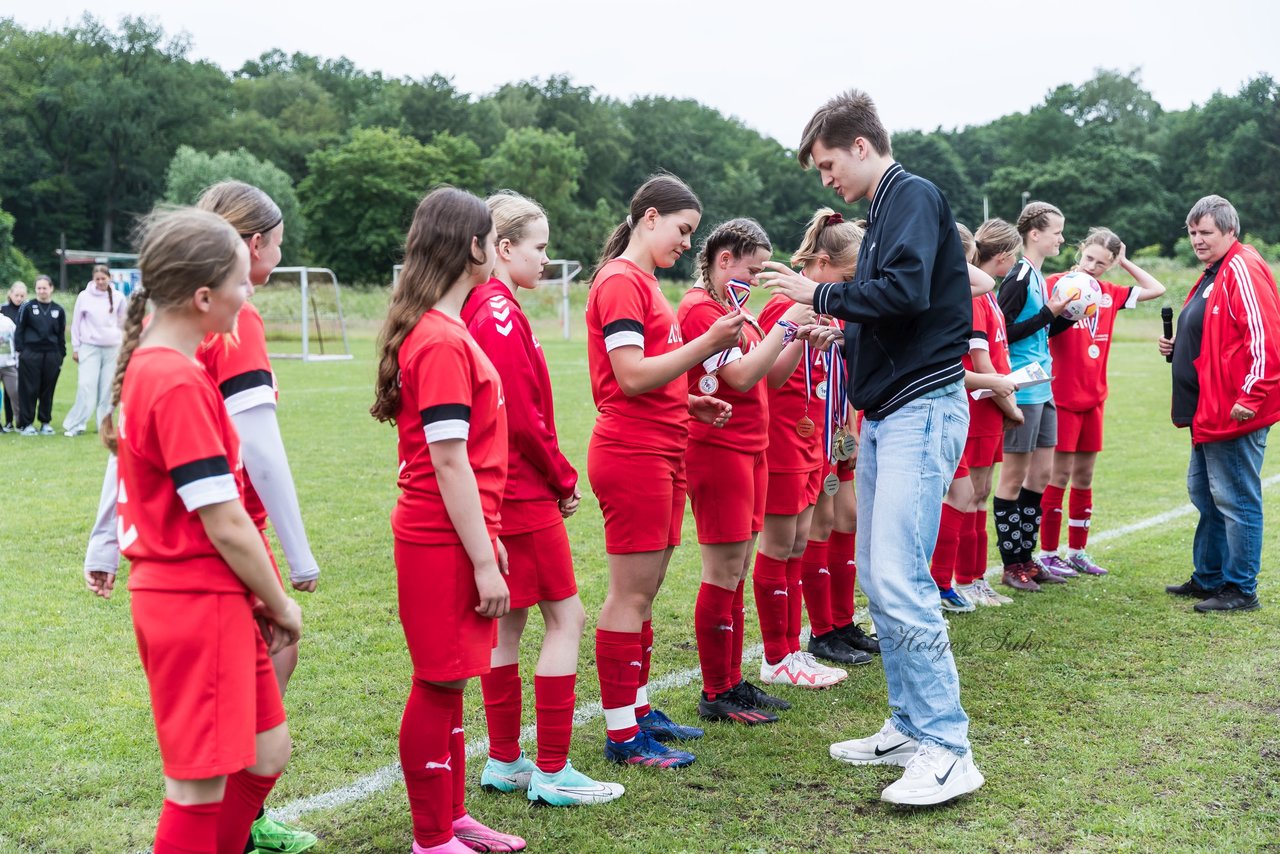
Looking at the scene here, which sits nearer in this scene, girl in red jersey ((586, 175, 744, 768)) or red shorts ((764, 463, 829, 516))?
girl in red jersey ((586, 175, 744, 768))

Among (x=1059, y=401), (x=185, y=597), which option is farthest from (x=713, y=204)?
(x=185, y=597)

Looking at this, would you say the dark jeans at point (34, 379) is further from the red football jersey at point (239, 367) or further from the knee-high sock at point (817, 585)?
the red football jersey at point (239, 367)

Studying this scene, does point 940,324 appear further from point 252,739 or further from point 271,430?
point 252,739

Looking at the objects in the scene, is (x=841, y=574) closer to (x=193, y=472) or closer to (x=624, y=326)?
(x=624, y=326)

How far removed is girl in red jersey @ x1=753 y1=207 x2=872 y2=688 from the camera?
4.74m

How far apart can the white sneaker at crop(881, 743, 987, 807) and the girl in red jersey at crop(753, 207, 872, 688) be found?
1264mm

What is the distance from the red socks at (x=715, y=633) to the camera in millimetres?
4441

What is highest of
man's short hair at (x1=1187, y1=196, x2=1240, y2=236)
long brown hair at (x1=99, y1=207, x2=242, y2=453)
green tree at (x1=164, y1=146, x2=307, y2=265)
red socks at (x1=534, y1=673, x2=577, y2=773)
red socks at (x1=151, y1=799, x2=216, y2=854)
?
green tree at (x1=164, y1=146, x2=307, y2=265)

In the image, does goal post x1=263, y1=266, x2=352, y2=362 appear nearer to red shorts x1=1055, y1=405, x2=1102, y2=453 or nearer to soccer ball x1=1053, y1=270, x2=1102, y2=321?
red shorts x1=1055, y1=405, x2=1102, y2=453

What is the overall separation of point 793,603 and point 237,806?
9.79 ft

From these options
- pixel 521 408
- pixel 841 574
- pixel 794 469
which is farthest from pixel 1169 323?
pixel 521 408

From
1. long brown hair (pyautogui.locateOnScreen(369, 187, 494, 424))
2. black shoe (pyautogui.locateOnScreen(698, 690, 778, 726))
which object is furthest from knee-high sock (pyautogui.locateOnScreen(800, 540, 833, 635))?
long brown hair (pyautogui.locateOnScreen(369, 187, 494, 424))

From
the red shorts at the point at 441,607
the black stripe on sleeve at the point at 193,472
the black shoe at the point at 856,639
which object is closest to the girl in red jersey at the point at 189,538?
the black stripe on sleeve at the point at 193,472

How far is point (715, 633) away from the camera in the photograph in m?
4.45
